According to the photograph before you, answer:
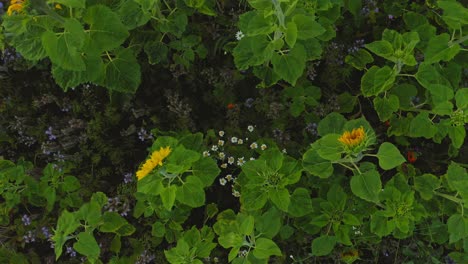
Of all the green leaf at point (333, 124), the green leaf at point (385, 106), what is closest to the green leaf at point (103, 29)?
the green leaf at point (333, 124)

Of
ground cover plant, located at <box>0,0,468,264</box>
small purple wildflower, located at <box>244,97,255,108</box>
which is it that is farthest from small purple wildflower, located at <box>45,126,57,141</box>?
small purple wildflower, located at <box>244,97,255,108</box>

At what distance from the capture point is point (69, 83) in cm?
187

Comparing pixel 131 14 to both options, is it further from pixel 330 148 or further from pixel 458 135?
pixel 458 135

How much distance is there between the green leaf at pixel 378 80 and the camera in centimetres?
205

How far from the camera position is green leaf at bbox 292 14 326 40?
1794 mm

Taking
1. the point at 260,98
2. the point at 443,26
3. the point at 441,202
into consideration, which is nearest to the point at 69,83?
the point at 260,98

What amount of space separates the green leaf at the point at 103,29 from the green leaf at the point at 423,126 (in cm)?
136

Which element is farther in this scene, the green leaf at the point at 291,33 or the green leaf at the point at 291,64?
the green leaf at the point at 291,64

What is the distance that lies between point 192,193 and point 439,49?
1.23 metres

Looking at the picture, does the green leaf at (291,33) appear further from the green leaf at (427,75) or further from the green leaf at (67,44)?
the green leaf at (67,44)

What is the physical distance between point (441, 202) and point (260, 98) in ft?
3.34

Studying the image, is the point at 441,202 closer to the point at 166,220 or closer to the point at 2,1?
the point at 166,220

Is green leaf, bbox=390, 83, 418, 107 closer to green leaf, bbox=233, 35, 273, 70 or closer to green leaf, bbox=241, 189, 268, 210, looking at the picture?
green leaf, bbox=233, 35, 273, 70

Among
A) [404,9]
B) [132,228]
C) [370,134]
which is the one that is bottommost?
[132,228]
